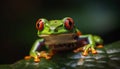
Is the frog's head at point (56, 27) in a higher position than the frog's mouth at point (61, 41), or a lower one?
higher

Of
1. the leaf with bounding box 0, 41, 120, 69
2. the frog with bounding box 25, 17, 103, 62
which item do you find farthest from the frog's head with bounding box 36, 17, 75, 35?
the leaf with bounding box 0, 41, 120, 69

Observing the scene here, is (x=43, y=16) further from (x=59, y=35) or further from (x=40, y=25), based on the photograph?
(x=59, y=35)

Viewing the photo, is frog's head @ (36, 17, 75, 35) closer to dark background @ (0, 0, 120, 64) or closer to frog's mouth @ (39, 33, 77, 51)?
frog's mouth @ (39, 33, 77, 51)

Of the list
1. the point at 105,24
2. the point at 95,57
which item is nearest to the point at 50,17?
the point at 105,24

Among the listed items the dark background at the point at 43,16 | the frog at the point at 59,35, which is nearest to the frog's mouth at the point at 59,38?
the frog at the point at 59,35

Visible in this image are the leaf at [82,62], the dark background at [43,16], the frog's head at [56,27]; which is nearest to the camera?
the leaf at [82,62]

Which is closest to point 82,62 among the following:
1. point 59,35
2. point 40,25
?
point 59,35

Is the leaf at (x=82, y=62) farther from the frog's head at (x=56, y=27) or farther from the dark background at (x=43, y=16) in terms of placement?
the dark background at (x=43, y=16)
